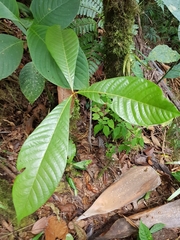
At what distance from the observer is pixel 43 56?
96cm

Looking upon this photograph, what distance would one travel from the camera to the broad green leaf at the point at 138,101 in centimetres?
77

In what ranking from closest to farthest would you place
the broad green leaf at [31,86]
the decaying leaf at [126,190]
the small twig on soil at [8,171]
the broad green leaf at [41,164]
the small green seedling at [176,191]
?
the broad green leaf at [41,164]
the broad green leaf at [31,86]
the small twig on soil at [8,171]
the decaying leaf at [126,190]
the small green seedling at [176,191]

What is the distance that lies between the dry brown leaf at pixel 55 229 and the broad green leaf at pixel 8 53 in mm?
726

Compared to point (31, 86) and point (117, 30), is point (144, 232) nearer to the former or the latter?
point (31, 86)

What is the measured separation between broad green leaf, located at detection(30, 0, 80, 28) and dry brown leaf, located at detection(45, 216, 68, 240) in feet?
2.99

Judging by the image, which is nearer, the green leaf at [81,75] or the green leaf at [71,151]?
the green leaf at [81,75]

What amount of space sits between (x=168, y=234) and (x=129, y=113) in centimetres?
97

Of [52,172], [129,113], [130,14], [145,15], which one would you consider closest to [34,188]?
[52,172]

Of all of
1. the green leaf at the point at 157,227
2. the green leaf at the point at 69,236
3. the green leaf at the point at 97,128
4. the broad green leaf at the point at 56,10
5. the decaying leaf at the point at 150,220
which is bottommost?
the green leaf at the point at 157,227

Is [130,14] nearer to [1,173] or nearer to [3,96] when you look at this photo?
[3,96]

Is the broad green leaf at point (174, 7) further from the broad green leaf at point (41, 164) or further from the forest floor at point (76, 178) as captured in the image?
the forest floor at point (76, 178)

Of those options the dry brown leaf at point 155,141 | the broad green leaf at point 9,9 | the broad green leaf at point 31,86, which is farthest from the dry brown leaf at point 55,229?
the broad green leaf at point 9,9

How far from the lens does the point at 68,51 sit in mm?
908

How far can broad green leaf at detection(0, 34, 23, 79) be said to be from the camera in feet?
3.38
